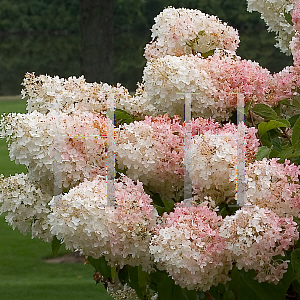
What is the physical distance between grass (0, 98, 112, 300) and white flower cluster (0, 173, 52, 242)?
9.94 feet

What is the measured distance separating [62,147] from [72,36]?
35230 millimetres

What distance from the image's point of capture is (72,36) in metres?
35.5

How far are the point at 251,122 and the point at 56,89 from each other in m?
0.44

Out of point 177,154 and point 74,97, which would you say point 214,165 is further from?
point 74,97

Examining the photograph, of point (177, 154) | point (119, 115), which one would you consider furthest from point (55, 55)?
point (177, 154)

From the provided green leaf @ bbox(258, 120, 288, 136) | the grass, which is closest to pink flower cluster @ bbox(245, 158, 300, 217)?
green leaf @ bbox(258, 120, 288, 136)

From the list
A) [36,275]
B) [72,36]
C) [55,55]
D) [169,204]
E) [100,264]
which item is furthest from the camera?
[72,36]

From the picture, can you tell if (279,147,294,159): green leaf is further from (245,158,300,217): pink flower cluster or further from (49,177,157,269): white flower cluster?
(49,177,157,269): white flower cluster

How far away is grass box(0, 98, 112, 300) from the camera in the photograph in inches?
169

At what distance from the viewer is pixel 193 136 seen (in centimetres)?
115

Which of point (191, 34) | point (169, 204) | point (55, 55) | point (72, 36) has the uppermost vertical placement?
point (72, 36)

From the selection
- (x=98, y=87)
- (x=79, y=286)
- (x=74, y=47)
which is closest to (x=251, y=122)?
(x=98, y=87)

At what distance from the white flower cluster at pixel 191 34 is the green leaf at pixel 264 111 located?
26cm

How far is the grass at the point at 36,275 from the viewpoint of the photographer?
4.29 metres
